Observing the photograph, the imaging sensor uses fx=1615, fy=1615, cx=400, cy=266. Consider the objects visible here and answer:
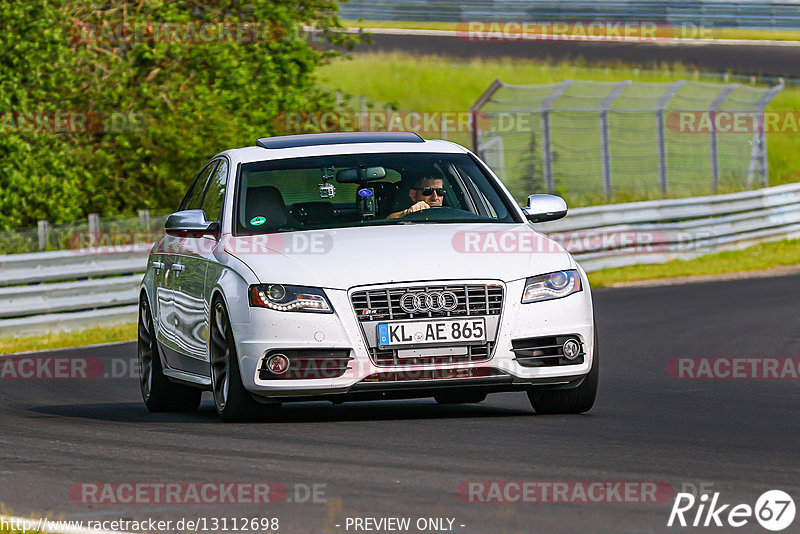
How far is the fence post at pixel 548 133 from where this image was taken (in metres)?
25.9

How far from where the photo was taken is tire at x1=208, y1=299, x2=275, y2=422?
28.8ft

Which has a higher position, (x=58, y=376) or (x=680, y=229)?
(x=58, y=376)

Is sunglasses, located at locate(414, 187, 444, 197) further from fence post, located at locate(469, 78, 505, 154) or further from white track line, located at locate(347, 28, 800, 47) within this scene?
white track line, located at locate(347, 28, 800, 47)

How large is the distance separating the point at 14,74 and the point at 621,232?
9.57 m

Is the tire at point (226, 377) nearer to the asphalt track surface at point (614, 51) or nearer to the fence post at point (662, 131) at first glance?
the fence post at point (662, 131)

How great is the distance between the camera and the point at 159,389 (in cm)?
1070

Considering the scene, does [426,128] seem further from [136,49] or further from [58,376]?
[58,376]

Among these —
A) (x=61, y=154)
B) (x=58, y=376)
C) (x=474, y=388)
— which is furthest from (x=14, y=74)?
(x=474, y=388)

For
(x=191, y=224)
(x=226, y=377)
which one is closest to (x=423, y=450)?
(x=226, y=377)

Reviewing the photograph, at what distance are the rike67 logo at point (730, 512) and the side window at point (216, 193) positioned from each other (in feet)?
15.1

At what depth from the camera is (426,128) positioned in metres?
36.1

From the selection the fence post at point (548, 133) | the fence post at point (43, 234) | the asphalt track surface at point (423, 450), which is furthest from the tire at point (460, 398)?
the fence post at point (548, 133)

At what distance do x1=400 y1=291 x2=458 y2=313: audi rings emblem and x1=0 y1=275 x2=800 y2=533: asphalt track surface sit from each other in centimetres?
63

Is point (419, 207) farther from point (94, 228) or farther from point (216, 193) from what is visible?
point (94, 228)
